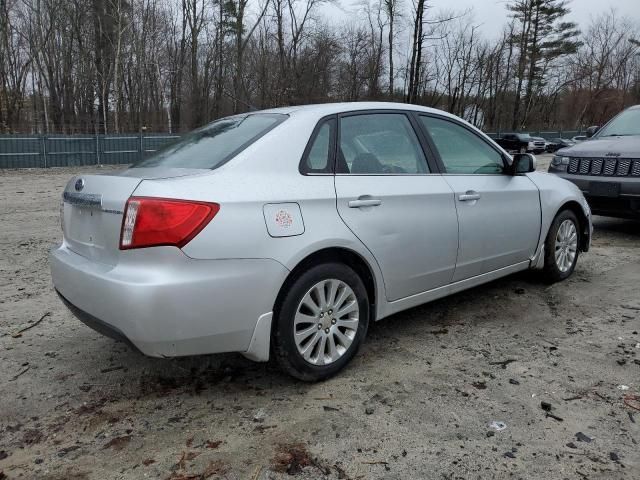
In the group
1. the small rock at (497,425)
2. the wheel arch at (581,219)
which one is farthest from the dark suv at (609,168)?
the small rock at (497,425)

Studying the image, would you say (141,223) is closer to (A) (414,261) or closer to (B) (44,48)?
(A) (414,261)

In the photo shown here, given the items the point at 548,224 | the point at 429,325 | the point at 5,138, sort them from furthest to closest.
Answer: the point at 5,138, the point at 548,224, the point at 429,325

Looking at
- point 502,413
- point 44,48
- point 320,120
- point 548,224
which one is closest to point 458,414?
point 502,413

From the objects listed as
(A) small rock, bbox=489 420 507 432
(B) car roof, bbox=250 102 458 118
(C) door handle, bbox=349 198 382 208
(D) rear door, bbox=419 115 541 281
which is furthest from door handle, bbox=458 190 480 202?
(A) small rock, bbox=489 420 507 432

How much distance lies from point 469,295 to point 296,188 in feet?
8.17

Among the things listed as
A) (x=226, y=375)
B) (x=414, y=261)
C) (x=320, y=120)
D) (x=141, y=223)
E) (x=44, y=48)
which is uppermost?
(x=44, y=48)

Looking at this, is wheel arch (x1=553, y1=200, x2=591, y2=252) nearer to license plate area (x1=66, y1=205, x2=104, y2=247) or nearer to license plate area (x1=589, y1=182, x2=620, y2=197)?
license plate area (x1=589, y1=182, x2=620, y2=197)

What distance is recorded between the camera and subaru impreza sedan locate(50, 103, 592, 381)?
250cm

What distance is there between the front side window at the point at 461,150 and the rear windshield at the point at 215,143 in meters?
1.25

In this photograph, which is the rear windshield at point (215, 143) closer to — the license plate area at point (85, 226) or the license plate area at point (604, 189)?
the license plate area at point (85, 226)

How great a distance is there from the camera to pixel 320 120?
315 cm

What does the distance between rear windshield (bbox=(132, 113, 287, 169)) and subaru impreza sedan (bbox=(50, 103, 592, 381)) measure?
0.05ft

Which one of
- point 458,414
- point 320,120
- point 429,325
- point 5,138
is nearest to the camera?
point 458,414

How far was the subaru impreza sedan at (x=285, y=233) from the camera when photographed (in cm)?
250
